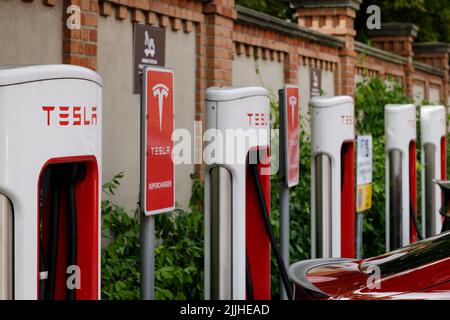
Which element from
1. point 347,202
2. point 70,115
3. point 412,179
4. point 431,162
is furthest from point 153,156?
point 431,162

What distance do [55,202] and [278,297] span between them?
3867mm

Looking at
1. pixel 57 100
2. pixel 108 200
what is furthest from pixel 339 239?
pixel 57 100

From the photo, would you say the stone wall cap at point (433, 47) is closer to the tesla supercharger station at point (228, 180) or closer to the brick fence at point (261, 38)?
the brick fence at point (261, 38)

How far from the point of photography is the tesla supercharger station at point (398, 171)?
9039mm

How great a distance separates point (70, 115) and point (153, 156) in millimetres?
941

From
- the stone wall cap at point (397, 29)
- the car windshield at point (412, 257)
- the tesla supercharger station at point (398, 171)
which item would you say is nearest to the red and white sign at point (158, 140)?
the car windshield at point (412, 257)

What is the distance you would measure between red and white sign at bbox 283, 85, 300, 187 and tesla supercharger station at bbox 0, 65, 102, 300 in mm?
2506

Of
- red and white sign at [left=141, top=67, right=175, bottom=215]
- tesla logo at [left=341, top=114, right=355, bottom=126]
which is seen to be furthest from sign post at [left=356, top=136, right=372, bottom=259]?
red and white sign at [left=141, top=67, right=175, bottom=215]

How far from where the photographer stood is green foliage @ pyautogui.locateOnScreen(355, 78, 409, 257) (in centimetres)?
1049

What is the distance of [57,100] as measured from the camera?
377 centimetres

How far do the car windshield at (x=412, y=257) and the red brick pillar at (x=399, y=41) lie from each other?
12.8 meters

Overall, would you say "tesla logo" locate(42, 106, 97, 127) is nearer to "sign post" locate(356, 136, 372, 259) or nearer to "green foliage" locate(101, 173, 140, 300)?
"green foliage" locate(101, 173, 140, 300)

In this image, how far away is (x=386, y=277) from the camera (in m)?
4.05

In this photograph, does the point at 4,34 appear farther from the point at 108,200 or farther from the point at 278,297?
the point at 278,297
